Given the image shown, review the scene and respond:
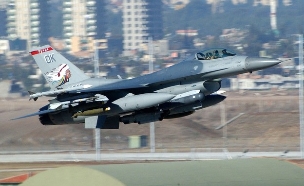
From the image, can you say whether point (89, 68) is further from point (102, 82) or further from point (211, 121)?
point (102, 82)

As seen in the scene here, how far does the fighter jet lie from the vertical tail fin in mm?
253

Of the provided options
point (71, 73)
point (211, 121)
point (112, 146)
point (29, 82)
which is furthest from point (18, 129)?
point (29, 82)

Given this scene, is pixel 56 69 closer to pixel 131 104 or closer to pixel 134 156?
pixel 131 104

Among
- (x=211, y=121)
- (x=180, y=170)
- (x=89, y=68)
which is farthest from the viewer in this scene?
(x=89, y=68)

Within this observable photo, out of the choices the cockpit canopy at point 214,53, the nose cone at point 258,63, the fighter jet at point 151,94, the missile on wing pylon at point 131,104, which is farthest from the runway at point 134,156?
the nose cone at point 258,63

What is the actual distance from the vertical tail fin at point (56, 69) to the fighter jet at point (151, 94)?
0.25m

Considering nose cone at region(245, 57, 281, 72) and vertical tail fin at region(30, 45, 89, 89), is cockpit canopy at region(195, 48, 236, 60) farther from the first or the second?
vertical tail fin at region(30, 45, 89, 89)

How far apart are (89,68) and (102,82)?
80611 mm

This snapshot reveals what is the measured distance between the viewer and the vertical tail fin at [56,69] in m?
38.3

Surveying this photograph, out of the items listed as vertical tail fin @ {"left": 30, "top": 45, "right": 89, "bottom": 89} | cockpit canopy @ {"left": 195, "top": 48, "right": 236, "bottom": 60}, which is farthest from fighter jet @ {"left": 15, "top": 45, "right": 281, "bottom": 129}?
vertical tail fin @ {"left": 30, "top": 45, "right": 89, "bottom": 89}

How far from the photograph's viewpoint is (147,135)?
66.7 metres

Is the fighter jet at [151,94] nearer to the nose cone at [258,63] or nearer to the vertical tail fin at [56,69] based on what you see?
the nose cone at [258,63]

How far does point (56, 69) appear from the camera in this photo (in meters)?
38.8

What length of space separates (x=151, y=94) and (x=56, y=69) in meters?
5.73
